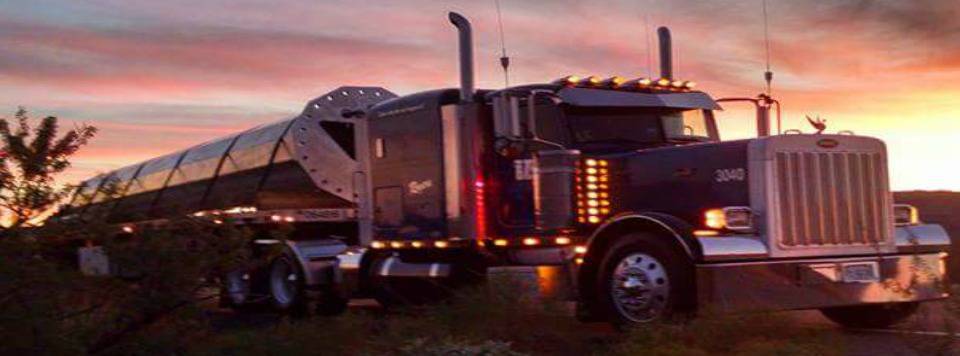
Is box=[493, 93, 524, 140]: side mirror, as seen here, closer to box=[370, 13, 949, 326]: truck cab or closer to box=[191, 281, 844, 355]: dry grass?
box=[370, 13, 949, 326]: truck cab

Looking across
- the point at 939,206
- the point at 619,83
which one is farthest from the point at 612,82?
the point at 939,206

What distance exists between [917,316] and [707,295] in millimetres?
3409

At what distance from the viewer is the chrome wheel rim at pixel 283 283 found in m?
16.5

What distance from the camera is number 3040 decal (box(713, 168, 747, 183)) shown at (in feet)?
35.8

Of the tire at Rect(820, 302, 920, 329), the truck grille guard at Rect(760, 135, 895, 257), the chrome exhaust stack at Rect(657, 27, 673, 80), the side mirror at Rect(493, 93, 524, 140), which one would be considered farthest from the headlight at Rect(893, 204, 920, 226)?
the side mirror at Rect(493, 93, 524, 140)

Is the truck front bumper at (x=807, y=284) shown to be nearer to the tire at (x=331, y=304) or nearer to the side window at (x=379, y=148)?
the side window at (x=379, y=148)

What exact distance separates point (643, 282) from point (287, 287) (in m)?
7.33

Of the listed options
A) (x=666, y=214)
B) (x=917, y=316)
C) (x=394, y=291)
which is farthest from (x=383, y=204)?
(x=917, y=316)

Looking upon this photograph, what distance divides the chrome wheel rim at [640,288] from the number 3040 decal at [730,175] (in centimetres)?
104

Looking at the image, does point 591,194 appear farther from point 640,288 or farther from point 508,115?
point 640,288

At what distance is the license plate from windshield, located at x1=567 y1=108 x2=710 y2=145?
2704mm

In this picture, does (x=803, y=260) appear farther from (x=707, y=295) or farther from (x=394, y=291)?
(x=394, y=291)

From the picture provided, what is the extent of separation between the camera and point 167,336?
28.7 ft

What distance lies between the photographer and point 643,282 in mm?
10750
